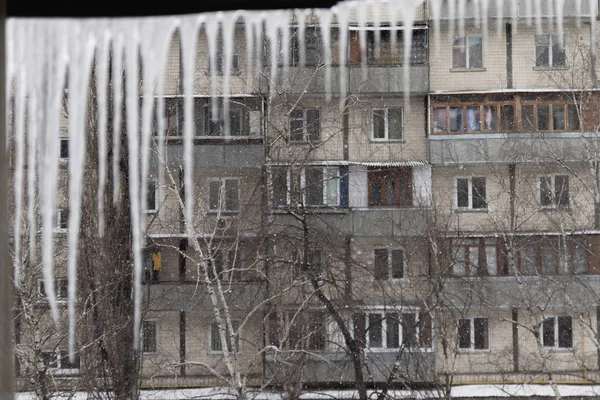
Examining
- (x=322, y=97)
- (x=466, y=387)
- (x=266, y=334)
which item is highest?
(x=322, y=97)

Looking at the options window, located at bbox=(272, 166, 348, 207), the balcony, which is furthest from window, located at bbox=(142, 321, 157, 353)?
the balcony

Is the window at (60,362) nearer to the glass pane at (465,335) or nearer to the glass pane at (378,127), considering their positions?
the glass pane at (378,127)

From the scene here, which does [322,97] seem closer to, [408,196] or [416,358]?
[408,196]

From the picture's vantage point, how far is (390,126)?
16531 mm

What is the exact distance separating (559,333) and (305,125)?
22.3ft

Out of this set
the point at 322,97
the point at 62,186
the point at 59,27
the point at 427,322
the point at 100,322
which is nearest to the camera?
the point at 59,27

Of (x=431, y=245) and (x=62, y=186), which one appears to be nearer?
(x=62, y=186)

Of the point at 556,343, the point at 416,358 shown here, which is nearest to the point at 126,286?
the point at 416,358

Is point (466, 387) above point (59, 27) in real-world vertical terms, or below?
below

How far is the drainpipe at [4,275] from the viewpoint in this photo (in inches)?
50.8

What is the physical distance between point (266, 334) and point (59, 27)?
13.0 metres

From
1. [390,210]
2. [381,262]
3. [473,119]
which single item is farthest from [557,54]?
Result: [381,262]

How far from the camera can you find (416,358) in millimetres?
14203

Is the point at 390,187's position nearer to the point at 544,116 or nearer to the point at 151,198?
the point at 544,116
